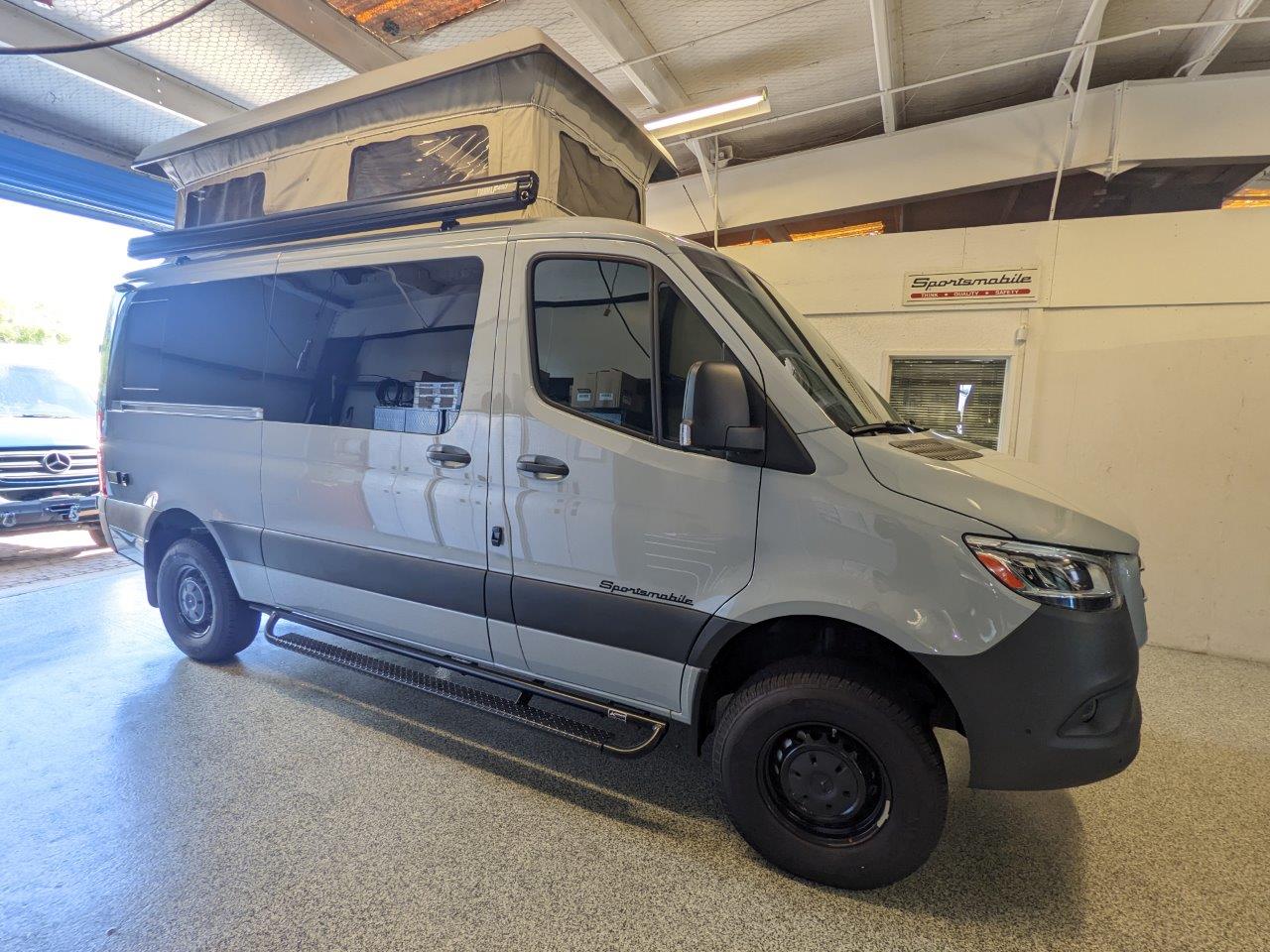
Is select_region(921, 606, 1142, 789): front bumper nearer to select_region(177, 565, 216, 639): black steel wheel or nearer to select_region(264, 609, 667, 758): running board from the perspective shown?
select_region(264, 609, 667, 758): running board

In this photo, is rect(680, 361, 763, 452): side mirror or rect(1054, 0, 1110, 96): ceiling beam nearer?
rect(680, 361, 763, 452): side mirror

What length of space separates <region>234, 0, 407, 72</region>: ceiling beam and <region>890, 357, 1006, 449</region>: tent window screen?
4175 mm

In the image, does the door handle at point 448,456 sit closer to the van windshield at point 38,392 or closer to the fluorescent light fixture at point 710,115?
the fluorescent light fixture at point 710,115

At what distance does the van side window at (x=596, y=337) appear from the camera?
1.92 meters

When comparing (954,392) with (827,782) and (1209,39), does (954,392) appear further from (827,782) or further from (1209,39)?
(827,782)

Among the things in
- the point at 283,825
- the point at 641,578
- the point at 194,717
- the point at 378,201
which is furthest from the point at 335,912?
the point at 378,201

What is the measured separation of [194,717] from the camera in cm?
265

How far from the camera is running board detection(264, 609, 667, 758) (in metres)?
2.01

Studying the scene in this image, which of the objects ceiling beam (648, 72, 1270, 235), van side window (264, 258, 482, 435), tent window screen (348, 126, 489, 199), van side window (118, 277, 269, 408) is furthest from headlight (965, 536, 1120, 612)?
ceiling beam (648, 72, 1270, 235)

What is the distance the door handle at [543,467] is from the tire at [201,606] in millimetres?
2109

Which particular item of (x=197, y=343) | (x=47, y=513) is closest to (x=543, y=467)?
(x=197, y=343)

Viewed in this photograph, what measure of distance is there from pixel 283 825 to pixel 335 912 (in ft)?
1.60

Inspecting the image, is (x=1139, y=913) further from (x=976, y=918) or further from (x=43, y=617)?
(x=43, y=617)

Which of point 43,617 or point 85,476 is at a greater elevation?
point 85,476
